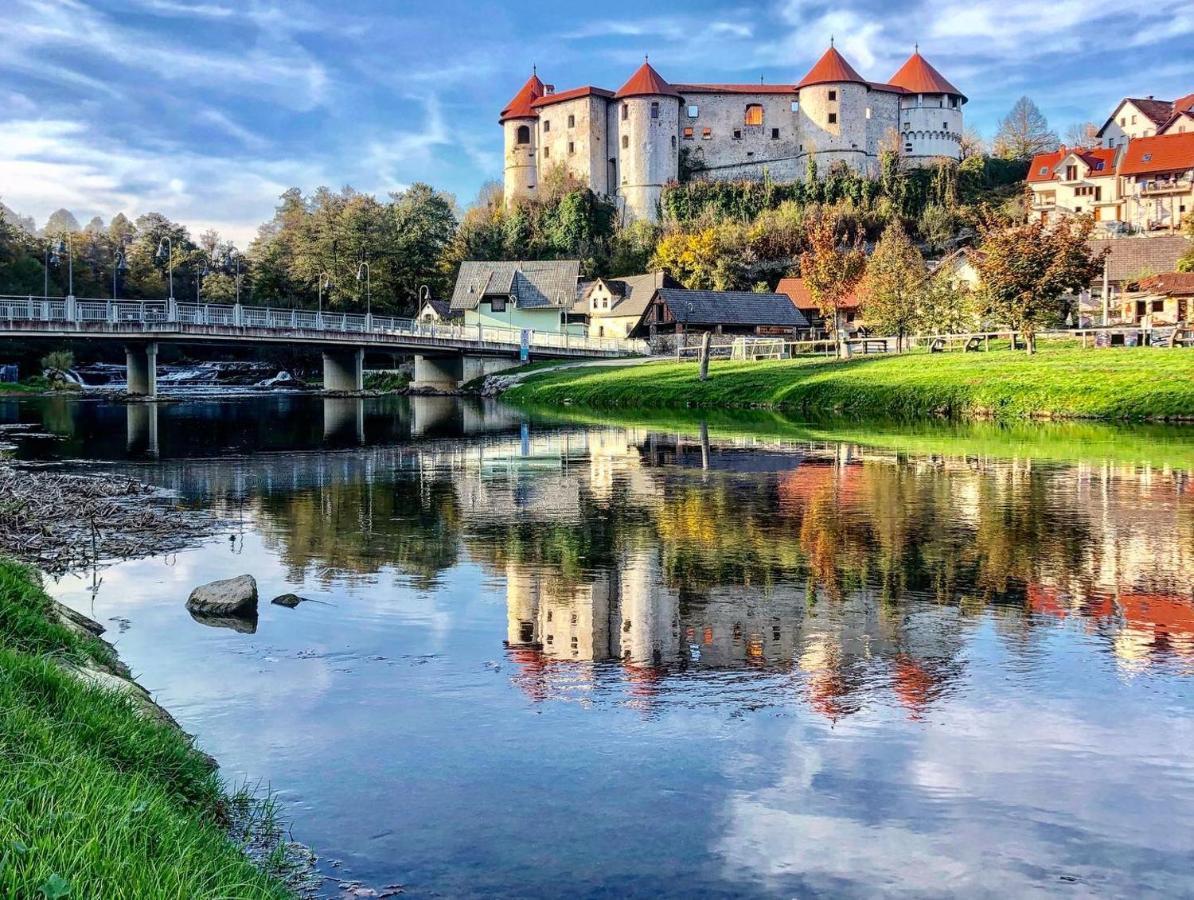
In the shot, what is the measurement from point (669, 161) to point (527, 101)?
24.4m

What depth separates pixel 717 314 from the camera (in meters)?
97.9

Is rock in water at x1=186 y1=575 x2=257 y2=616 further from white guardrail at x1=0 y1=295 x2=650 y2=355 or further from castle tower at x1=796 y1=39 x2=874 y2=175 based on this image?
castle tower at x1=796 y1=39 x2=874 y2=175

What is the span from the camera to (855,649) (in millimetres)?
12023

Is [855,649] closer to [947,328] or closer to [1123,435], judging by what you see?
[1123,435]

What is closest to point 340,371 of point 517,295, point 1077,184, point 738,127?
point 517,295

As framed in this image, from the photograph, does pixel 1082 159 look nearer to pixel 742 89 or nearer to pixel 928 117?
pixel 928 117

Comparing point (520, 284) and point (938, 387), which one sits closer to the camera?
point (938, 387)

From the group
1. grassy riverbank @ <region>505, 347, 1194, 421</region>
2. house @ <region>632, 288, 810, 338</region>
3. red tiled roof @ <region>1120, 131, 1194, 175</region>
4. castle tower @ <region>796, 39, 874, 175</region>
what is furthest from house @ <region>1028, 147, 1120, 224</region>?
grassy riverbank @ <region>505, 347, 1194, 421</region>

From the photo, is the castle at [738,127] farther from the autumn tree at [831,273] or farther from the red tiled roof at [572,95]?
the autumn tree at [831,273]

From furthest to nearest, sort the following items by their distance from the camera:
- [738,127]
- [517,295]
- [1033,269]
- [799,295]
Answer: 1. [738,127]
2. [517,295]
3. [799,295]
4. [1033,269]

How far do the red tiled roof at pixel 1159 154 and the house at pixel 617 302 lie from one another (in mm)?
55206

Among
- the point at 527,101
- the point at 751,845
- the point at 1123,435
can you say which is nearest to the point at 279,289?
the point at 527,101

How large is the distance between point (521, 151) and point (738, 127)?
27.5 m

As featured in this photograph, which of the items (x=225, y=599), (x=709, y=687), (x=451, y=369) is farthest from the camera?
(x=451, y=369)
